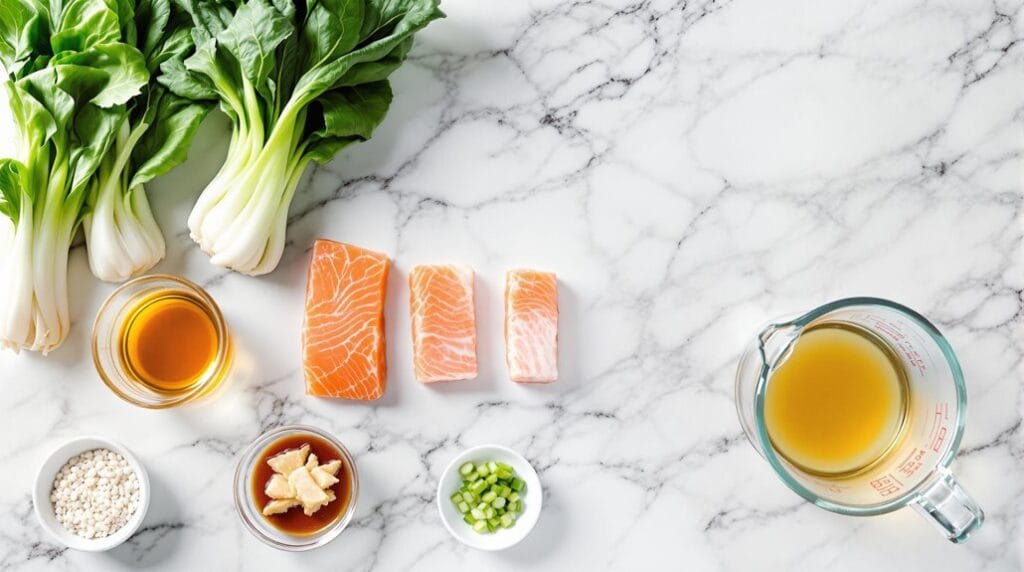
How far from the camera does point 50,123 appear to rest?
198 centimetres

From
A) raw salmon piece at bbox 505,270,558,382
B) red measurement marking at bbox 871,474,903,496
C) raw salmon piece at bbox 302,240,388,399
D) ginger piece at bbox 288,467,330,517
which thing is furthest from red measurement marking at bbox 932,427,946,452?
ginger piece at bbox 288,467,330,517

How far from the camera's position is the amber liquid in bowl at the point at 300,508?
2.12 metres

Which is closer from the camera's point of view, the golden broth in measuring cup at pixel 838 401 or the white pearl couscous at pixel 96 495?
the golden broth in measuring cup at pixel 838 401

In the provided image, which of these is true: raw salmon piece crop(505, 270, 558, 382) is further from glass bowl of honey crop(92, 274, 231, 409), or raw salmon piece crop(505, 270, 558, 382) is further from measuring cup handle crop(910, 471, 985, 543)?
measuring cup handle crop(910, 471, 985, 543)

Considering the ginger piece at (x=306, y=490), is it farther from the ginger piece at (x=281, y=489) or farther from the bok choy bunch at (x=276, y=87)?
the bok choy bunch at (x=276, y=87)

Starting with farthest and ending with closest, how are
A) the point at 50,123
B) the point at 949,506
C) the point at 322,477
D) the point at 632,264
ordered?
the point at 632,264, the point at 322,477, the point at 50,123, the point at 949,506

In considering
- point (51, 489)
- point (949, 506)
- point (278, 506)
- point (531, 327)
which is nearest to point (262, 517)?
point (278, 506)

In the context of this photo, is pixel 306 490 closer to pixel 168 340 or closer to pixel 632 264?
pixel 168 340

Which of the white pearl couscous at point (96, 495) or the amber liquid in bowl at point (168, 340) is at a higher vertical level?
the amber liquid in bowl at point (168, 340)

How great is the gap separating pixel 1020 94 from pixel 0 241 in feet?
8.42

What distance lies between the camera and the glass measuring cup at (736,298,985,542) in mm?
1834

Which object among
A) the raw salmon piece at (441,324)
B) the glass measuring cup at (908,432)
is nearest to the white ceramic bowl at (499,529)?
the raw salmon piece at (441,324)

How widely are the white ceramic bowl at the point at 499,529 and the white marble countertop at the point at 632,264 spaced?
0.06m

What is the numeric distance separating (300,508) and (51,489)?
602 mm
